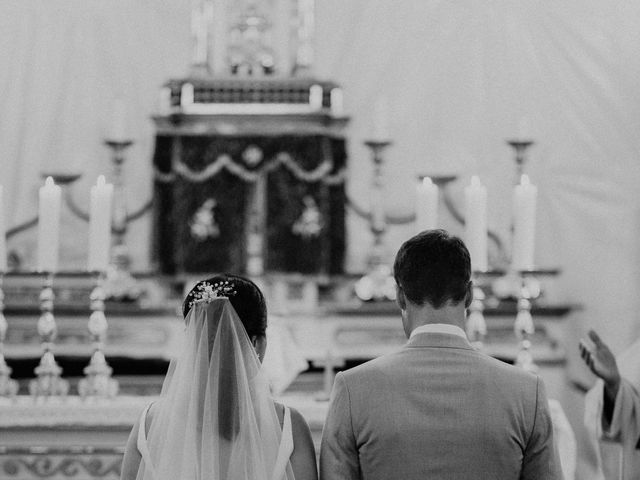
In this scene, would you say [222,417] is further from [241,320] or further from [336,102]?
[336,102]

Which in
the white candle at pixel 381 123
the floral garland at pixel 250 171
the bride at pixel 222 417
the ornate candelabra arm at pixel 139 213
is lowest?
the bride at pixel 222 417

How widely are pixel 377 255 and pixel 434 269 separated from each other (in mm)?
4991

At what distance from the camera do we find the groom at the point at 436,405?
2.88m

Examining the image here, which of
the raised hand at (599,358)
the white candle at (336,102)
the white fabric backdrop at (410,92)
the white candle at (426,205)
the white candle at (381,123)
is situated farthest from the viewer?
the white fabric backdrop at (410,92)

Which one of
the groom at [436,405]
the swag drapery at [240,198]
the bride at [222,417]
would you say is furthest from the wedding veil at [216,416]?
the swag drapery at [240,198]

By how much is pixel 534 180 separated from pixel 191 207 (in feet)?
7.87

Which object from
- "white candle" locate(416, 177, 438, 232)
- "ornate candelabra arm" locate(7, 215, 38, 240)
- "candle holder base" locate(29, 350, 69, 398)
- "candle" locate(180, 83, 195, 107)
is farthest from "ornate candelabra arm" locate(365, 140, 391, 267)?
"candle holder base" locate(29, 350, 69, 398)

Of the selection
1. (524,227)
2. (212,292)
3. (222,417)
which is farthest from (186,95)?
(222,417)

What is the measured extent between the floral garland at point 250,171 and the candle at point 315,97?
0.35m

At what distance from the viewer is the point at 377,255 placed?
7.88 metres

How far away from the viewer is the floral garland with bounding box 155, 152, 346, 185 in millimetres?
7762

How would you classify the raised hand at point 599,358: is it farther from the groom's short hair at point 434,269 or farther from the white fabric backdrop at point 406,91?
the white fabric backdrop at point 406,91

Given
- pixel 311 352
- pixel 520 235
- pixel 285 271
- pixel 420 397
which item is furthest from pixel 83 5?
pixel 420 397

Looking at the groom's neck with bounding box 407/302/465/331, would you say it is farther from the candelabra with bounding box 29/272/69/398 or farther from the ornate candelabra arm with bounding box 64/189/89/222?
Answer: the ornate candelabra arm with bounding box 64/189/89/222
